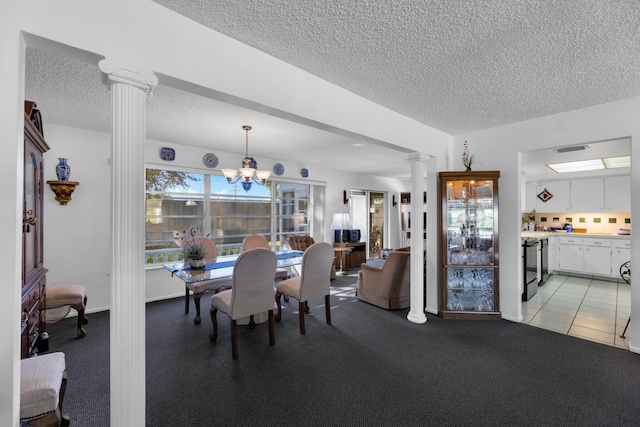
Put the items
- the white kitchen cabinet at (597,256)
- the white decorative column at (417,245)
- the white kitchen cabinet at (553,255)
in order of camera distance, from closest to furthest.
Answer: the white decorative column at (417,245), the white kitchen cabinet at (597,256), the white kitchen cabinet at (553,255)

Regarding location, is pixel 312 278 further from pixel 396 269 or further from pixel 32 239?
pixel 32 239

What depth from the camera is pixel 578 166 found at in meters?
5.23

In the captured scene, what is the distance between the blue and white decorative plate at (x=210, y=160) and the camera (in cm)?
482

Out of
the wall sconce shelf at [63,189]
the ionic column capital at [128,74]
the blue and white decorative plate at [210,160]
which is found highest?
the blue and white decorative plate at [210,160]

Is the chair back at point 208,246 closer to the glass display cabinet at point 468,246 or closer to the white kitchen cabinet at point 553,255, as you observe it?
the glass display cabinet at point 468,246

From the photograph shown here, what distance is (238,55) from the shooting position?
6.14 feet

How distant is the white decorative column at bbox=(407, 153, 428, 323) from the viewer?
351 centimetres

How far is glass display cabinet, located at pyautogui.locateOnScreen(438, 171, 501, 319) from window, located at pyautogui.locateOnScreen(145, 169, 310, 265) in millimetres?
3436

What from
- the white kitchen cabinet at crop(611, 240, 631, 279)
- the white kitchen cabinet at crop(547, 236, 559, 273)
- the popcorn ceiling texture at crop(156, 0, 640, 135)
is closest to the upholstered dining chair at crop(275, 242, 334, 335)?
the popcorn ceiling texture at crop(156, 0, 640, 135)

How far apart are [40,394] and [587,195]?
28.2ft

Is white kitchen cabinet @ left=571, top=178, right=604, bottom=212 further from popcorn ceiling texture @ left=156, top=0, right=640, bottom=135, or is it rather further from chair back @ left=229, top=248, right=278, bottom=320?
chair back @ left=229, top=248, right=278, bottom=320

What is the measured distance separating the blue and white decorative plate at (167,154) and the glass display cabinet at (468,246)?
4.06 meters

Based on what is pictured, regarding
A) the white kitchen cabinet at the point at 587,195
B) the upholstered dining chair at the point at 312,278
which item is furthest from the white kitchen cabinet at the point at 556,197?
the upholstered dining chair at the point at 312,278

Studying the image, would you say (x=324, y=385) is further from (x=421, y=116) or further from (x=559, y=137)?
(x=559, y=137)
